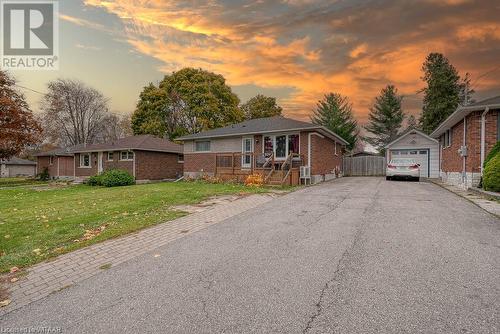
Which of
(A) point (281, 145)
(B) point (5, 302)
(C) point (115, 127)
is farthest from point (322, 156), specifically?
(C) point (115, 127)

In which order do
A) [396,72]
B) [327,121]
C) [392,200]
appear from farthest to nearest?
1. [327,121]
2. [396,72]
3. [392,200]

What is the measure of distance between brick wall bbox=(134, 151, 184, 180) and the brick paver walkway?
18.5 m

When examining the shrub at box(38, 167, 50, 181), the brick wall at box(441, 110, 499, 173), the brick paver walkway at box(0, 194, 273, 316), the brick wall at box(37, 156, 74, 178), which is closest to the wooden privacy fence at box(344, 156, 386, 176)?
the brick wall at box(441, 110, 499, 173)

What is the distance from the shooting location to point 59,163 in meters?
33.4

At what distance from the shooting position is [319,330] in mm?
2383

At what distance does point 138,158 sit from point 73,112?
2990 cm

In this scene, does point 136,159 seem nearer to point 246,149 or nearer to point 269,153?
point 246,149

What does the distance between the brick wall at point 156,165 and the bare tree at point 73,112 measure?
92.6 ft

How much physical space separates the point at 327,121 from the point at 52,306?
3960 centimetres

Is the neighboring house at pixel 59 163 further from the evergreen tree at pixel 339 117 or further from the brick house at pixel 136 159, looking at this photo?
the evergreen tree at pixel 339 117

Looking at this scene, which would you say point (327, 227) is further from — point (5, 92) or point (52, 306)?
point (5, 92)

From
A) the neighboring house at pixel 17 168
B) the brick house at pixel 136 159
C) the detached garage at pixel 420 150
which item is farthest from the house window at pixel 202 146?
the neighboring house at pixel 17 168

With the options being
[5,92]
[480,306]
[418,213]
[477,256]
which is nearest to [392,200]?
[418,213]

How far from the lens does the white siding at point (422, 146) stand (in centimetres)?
2191
